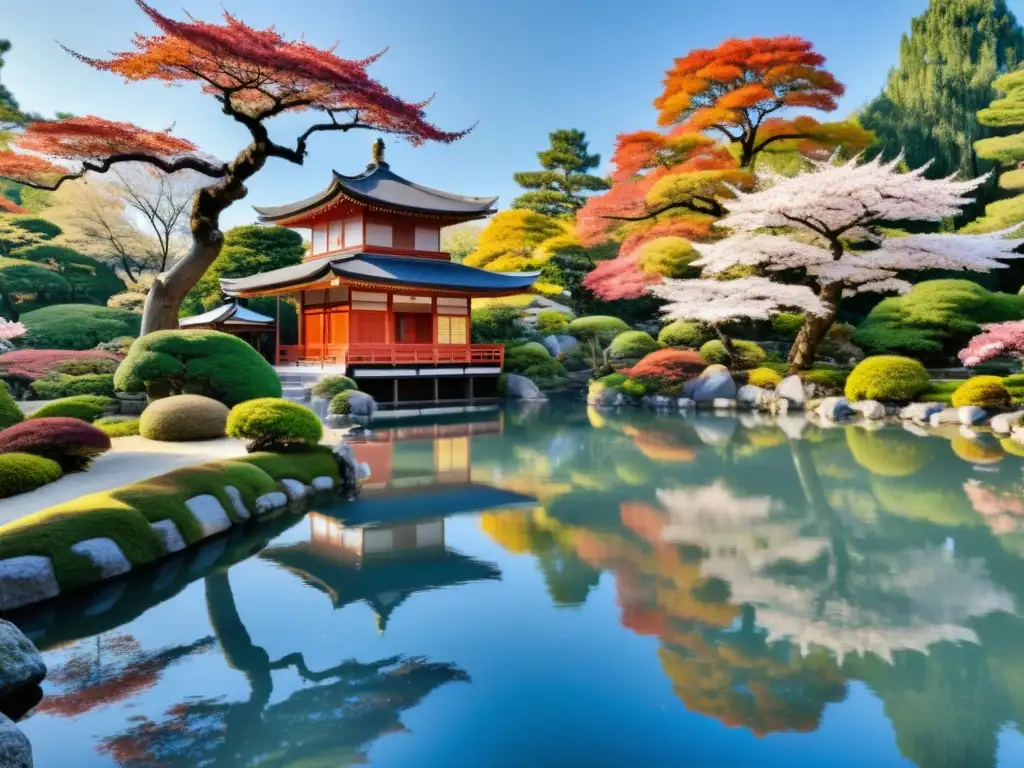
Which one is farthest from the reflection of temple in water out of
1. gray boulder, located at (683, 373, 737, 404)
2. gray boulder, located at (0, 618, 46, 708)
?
gray boulder, located at (683, 373, 737, 404)

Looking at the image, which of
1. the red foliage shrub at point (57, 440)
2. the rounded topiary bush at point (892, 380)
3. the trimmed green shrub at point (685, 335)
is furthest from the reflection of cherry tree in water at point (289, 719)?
the trimmed green shrub at point (685, 335)

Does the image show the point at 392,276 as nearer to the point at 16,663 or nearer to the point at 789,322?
the point at 789,322

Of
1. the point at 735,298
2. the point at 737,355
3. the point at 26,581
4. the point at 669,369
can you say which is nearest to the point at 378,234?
the point at 669,369

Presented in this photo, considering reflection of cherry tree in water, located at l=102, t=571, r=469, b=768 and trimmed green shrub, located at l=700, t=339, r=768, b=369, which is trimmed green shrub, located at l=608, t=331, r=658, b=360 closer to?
trimmed green shrub, located at l=700, t=339, r=768, b=369

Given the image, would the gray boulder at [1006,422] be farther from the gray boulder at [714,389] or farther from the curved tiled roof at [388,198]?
the curved tiled roof at [388,198]

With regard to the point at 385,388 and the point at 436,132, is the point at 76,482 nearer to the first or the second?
the point at 436,132

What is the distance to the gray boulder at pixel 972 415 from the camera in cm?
1455

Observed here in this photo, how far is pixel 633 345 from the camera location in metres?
22.0

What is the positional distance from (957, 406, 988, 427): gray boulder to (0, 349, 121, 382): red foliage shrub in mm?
19766

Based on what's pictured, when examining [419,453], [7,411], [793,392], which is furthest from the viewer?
[793,392]

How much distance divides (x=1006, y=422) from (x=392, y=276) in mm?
15064

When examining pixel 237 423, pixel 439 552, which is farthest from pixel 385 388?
pixel 439 552

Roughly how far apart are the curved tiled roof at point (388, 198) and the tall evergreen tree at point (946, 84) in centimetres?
1545

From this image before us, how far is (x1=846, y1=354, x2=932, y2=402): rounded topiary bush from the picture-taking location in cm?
1612
